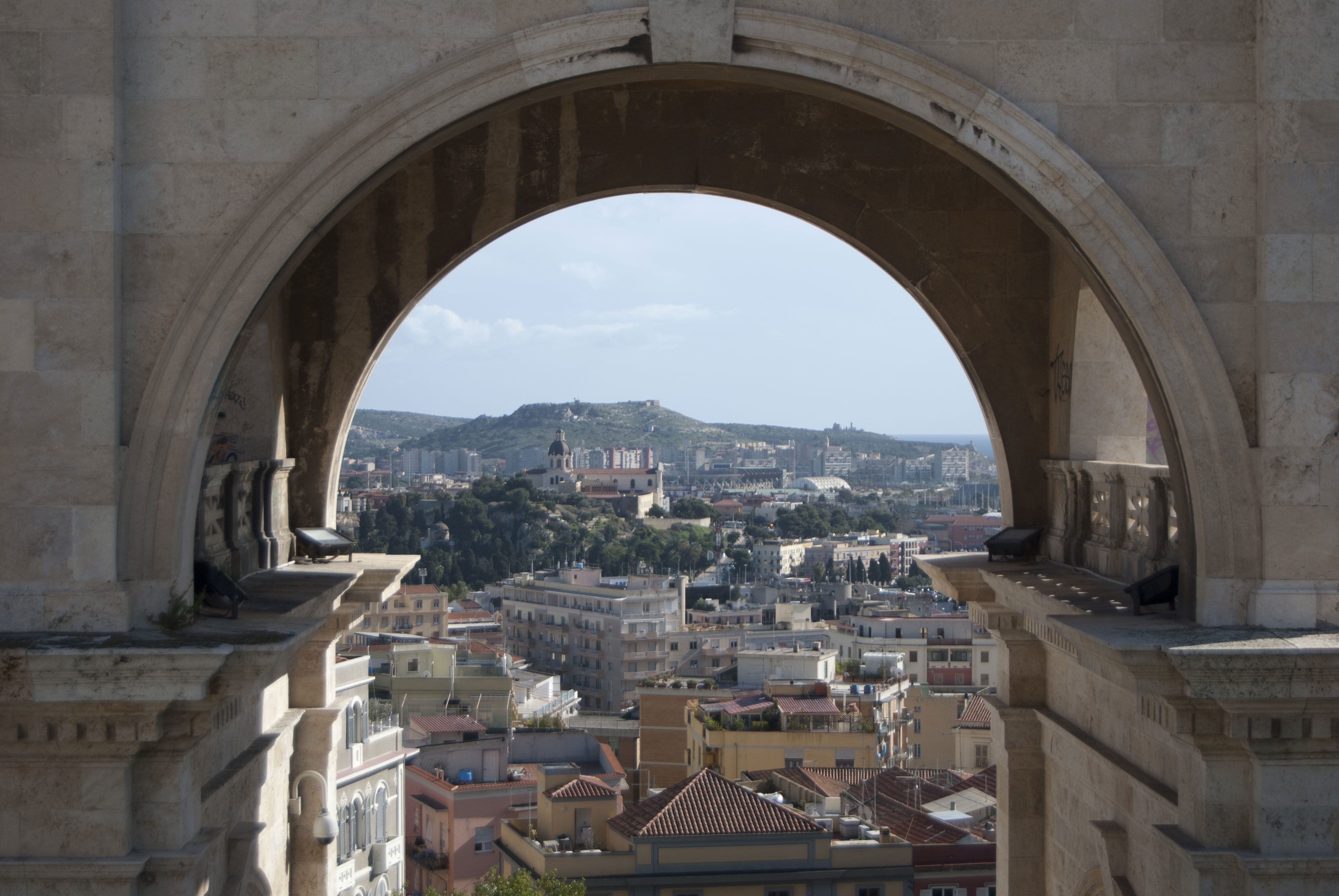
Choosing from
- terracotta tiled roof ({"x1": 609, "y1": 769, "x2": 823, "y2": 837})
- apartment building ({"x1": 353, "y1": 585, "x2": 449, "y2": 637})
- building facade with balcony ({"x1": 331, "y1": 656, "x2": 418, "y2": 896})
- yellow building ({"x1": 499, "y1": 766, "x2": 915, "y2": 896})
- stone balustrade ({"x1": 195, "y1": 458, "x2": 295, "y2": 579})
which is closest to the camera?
stone balustrade ({"x1": 195, "y1": 458, "x2": 295, "y2": 579})

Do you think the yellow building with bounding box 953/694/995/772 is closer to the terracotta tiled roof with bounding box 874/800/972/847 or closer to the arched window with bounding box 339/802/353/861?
the terracotta tiled roof with bounding box 874/800/972/847

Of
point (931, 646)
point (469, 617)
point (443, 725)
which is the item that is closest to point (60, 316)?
point (443, 725)

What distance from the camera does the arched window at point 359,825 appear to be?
2655 centimetres

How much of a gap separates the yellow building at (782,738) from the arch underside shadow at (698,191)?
31759 mm

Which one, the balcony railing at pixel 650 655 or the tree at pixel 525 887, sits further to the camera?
the balcony railing at pixel 650 655

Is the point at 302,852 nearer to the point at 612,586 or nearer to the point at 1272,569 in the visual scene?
the point at 1272,569

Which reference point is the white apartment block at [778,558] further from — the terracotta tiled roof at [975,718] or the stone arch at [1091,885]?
the stone arch at [1091,885]

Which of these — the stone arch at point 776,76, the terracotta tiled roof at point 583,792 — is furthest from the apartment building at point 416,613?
the stone arch at point 776,76

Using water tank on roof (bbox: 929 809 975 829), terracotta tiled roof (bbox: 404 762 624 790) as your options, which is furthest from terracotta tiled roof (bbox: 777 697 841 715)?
water tank on roof (bbox: 929 809 975 829)

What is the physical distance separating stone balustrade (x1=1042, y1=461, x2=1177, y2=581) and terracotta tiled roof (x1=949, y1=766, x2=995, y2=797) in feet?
89.8

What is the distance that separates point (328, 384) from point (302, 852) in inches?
142

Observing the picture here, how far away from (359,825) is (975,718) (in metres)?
30.6

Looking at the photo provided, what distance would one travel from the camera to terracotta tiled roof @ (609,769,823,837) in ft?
97.7

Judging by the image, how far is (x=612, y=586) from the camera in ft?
360
